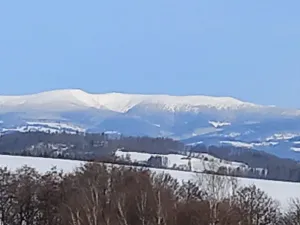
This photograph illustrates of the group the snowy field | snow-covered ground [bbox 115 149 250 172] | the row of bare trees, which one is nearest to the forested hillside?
snow-covered ground [bbox 115 149 250 172]

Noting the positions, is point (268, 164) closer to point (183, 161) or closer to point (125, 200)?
point (183, 161)

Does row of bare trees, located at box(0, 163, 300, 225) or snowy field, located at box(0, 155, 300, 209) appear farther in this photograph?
snowy field, located at box(0, 155, 300, 209)

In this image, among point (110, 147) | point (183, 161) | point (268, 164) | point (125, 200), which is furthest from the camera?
point (268, 164)

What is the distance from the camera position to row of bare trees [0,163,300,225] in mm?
38781

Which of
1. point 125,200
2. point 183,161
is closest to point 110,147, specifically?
point 183,161

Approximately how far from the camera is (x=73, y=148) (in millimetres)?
98688

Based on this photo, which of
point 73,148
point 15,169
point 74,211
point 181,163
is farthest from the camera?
point 73,148

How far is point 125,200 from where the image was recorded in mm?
41500

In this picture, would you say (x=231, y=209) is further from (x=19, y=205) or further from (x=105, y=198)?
(x=19, y=205)

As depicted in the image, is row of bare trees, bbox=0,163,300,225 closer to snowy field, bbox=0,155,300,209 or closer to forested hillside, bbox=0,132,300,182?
snowy field, bbox=0,155,300,209

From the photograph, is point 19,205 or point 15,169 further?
point 15,169

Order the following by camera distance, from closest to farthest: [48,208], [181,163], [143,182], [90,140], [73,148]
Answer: [143,182] → [48,208] → [181,163] → [73,148] → [90,140]

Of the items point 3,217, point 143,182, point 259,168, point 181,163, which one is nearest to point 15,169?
point 3,217

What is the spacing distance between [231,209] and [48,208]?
50.6 ft
